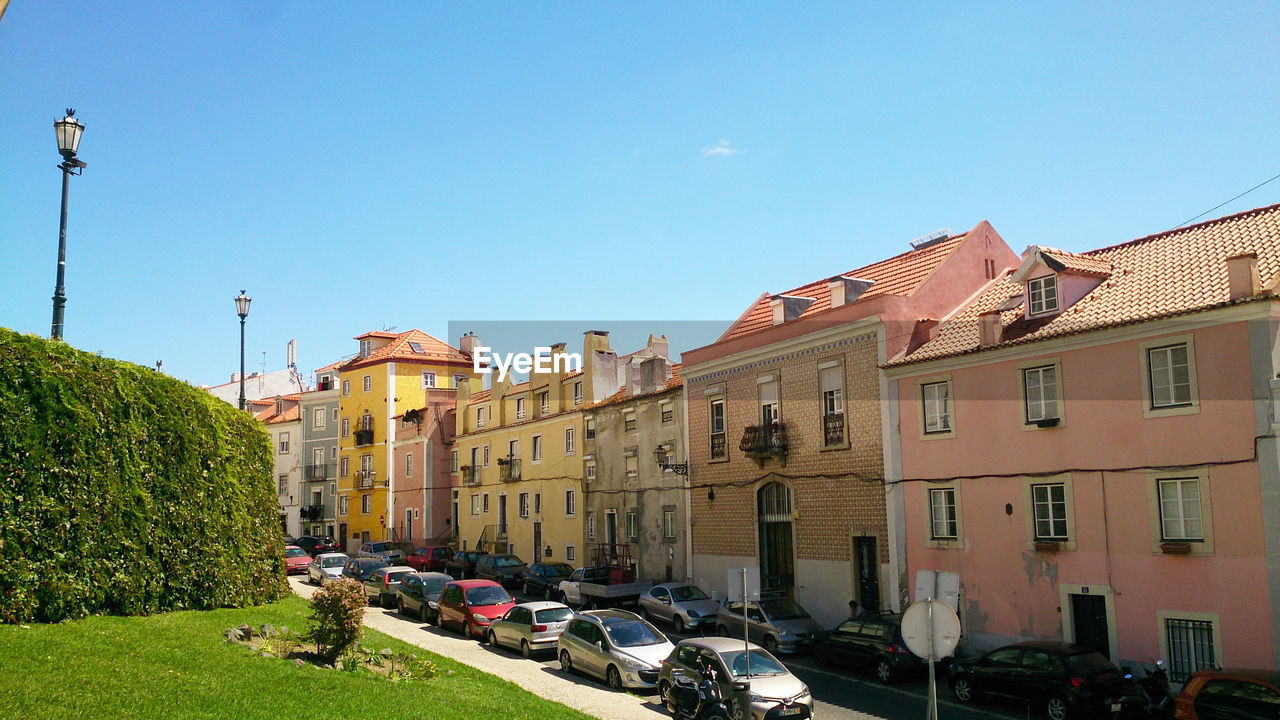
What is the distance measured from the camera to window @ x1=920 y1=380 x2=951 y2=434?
24.8 metres

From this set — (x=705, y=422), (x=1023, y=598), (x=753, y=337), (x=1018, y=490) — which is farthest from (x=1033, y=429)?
(x=705, y=422)

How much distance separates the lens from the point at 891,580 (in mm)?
25594

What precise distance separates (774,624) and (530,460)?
2354cm

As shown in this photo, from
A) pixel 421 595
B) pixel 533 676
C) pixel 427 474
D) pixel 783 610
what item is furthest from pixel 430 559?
pixel 533 676

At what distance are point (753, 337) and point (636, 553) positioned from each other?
11.2 m

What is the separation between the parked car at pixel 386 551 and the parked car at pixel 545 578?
960 centimetres

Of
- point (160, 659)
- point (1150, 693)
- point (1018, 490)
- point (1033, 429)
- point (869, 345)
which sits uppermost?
point (869, 345)

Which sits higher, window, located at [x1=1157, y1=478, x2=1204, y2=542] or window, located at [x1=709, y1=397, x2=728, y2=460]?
window, located at [x1=709, y1=397, x2=728, y2=460]

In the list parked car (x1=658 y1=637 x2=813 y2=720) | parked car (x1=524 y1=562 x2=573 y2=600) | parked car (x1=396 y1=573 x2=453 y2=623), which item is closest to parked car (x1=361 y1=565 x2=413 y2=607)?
parked car (x1=396 y1=573 x2=453 y2=623)

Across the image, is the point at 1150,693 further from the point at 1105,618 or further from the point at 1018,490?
the point at 1018,490

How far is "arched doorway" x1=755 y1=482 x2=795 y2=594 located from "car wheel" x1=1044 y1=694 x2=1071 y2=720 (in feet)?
39.4

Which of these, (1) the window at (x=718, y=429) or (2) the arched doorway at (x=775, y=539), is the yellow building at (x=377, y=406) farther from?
(2) the arched doorway at (x=775, y=539)

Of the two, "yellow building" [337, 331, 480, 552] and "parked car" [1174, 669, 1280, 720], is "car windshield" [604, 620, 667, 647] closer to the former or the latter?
"parked car" [1174, 669, 1280, 720]

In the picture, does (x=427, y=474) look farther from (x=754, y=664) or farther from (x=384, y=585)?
(x=754, y=664)
